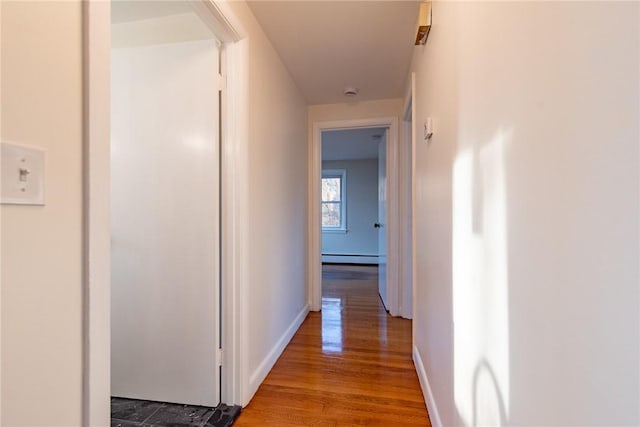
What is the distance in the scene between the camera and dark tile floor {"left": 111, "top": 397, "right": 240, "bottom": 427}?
1.48 meters

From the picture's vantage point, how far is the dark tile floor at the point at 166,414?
1.48m

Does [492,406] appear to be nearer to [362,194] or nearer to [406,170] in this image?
[406,170]

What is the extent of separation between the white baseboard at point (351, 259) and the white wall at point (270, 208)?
12.1ft

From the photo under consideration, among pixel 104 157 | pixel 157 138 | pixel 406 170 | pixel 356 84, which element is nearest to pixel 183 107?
pixel 157 138

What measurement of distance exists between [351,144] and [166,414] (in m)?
4.50

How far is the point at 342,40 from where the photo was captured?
2.08m

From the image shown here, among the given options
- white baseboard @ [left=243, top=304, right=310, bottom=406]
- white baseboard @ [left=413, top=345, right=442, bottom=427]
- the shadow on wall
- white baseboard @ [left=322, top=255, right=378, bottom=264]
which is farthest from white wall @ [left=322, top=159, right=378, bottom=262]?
the shadow on wall

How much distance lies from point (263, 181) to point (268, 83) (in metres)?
0.71

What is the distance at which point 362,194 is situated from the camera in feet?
21.5

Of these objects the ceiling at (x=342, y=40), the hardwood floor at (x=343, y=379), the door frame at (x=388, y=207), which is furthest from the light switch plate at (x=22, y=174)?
the door frame at (x=388, y=207)

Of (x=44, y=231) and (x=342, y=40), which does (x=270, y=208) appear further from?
(x=44, y=231)

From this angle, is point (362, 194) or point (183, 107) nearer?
point (183, 107)

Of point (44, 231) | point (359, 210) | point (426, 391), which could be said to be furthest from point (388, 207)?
point (359, 210)

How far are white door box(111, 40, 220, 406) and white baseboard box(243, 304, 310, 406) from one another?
0.20 meters
